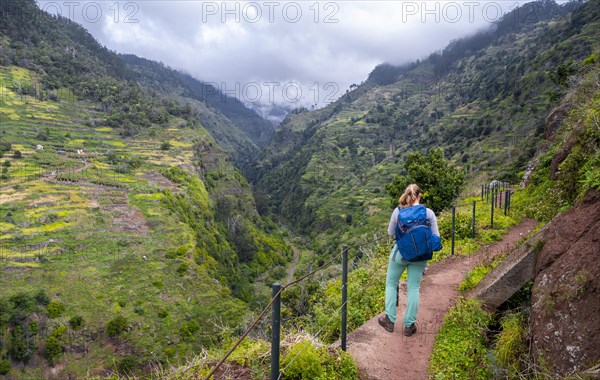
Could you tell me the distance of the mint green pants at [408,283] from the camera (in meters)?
5.09

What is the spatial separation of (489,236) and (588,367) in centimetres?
868

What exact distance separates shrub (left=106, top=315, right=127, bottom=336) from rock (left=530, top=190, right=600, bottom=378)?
3563cm

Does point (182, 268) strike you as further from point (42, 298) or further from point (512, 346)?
point (512, 346)

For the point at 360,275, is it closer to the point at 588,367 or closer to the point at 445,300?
the point at 445,300

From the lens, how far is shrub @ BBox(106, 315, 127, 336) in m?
32.0

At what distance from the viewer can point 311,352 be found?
172 inches

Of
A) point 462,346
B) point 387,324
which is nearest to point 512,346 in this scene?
point 462,346

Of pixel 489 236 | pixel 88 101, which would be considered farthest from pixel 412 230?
pixel 88 101

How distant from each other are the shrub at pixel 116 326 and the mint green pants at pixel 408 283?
3385cm

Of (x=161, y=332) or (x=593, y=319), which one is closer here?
(x=593, y=319)

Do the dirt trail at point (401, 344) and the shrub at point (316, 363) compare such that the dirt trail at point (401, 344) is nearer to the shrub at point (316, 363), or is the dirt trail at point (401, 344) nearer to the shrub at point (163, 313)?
the shrub at point (316, 363)

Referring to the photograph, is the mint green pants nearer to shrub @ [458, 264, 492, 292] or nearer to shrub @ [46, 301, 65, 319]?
shrub @ [458, 264, 492, 292]

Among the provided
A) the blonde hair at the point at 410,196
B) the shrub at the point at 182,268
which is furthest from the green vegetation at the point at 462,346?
the shrub at the point at 182,268

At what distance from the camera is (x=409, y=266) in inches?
202
